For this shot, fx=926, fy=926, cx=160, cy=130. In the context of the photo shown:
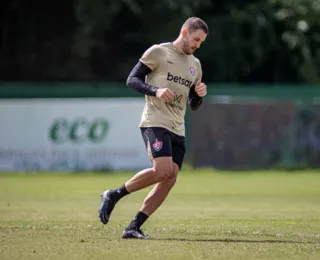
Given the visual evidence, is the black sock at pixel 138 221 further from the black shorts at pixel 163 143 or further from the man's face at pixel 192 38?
the man's face at pixel 192 38

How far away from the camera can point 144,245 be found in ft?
28.5

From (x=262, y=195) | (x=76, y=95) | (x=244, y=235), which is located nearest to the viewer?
(x=244, y=235)

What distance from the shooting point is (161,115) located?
9492 millimetres

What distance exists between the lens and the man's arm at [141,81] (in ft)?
30.4

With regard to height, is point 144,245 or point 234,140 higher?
point 144,245

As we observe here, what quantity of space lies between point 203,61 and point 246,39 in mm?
1708

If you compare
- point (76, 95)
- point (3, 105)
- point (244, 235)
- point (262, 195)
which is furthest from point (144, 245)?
point (76, 95)

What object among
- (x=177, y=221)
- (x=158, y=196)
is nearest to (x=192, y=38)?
(x=158, y=196)

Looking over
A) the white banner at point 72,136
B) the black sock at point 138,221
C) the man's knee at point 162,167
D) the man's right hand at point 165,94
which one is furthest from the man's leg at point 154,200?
the white banner at point 72,136

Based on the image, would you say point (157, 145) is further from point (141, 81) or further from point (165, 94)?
point (141, 81)

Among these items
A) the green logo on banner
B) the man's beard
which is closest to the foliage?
the green logo on banner

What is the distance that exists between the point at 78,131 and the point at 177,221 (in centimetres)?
1194

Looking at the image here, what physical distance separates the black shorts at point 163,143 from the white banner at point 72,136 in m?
13.3

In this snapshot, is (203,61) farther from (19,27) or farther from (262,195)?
(262,195)
